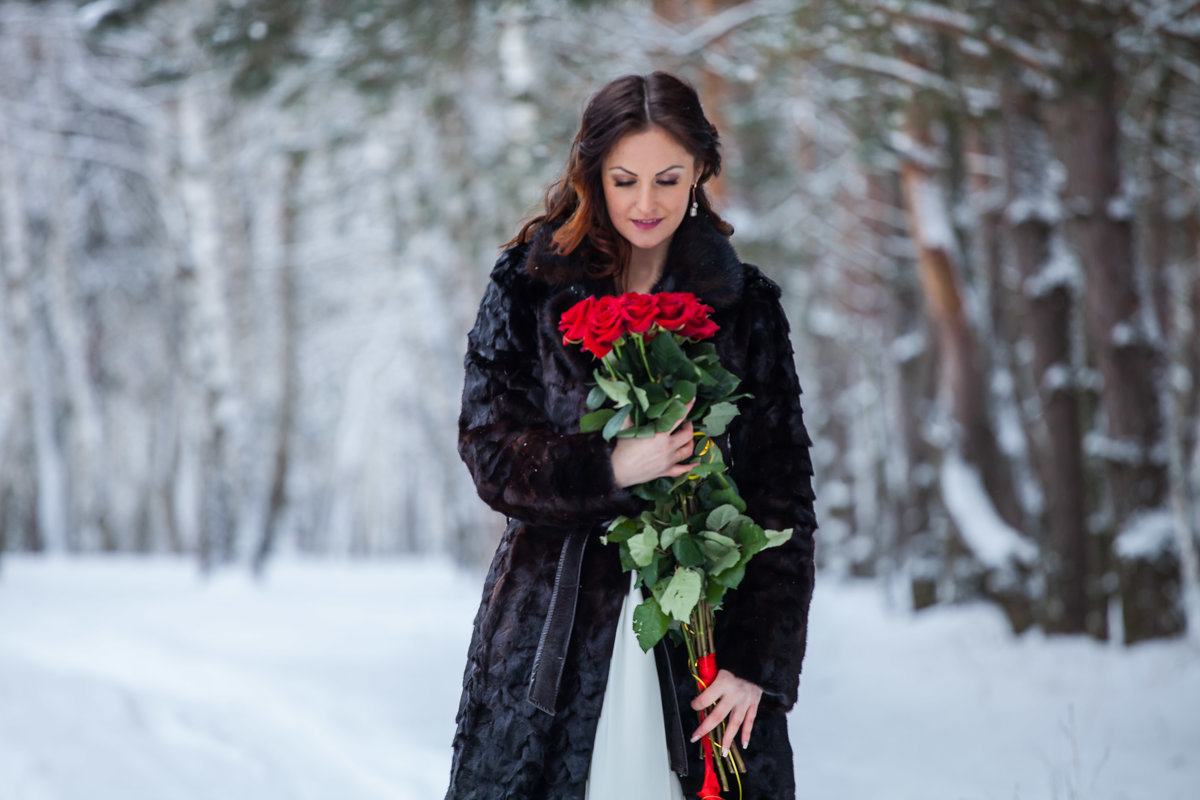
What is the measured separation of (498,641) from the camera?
87.4 inches

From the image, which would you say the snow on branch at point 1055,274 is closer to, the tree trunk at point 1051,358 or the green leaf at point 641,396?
the tree trunk at point 1051,358

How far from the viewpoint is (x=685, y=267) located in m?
2.36

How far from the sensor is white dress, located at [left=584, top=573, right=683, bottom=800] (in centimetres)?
212

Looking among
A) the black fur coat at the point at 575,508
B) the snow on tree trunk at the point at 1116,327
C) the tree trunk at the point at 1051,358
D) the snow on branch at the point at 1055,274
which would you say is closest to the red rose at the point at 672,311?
the black fur coat at the point at 575,508

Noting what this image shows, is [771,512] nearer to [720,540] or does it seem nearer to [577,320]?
[720,540]

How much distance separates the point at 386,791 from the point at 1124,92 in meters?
7.38

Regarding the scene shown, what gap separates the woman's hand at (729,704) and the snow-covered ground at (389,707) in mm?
2238

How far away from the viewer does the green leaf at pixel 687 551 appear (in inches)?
78.8

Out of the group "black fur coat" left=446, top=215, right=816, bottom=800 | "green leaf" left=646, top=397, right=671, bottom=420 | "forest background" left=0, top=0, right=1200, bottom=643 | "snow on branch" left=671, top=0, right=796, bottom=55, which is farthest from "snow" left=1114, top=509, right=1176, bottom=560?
"green leaf" left=646, top=397, right=671, bottom=420

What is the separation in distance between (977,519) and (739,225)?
3.42 meters

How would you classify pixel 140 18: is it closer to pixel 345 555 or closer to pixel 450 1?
pixel 450 1

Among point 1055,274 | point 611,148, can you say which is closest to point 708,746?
point 611,148

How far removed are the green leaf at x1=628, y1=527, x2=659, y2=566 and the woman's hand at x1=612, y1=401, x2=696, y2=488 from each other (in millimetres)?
107

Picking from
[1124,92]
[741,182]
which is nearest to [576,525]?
[1124,92]
